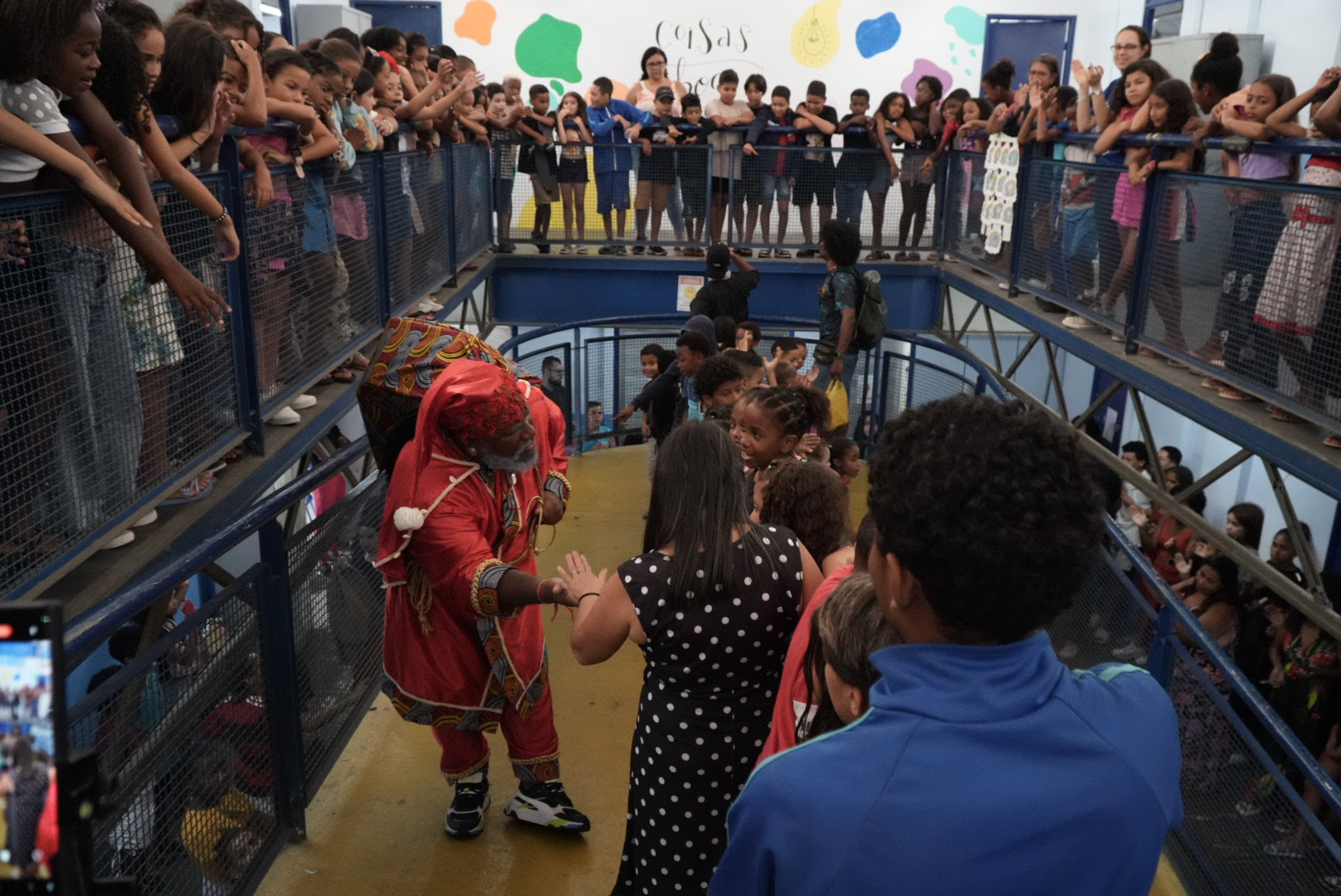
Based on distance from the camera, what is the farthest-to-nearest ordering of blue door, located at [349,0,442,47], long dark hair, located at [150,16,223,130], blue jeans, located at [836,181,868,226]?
1. blue door, located at [349,0,442,47]
2. blue jeans, located at [836,181,868,226]
3. long dark hair, located at [150,16,223,130]

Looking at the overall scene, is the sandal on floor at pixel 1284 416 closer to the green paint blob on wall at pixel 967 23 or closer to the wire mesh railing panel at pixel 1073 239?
the wire mesh railing panel at pixel 1073 239

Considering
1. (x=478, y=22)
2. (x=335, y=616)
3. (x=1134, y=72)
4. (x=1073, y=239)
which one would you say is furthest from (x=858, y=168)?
(x=335, y=616)

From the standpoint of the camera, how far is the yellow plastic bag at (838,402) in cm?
705

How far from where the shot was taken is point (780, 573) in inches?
99.3

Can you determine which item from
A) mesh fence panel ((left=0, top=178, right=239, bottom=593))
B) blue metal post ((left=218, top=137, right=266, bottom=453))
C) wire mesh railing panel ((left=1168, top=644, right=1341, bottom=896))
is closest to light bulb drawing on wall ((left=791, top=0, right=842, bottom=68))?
blue metal post ((left=218, top=137, right=266, bottom=453))

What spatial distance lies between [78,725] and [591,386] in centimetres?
759

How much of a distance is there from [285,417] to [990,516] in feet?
13.1

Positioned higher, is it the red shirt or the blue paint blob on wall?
the blue paint blob on wall

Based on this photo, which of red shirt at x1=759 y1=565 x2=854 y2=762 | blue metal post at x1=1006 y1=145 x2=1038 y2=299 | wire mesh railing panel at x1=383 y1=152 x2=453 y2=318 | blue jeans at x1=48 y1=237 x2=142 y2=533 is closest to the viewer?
red shirt at x1=759 y1=565 x2=854 y2=762

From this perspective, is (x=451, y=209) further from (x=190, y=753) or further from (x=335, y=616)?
(x=190, y=753)

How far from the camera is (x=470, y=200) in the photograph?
9469mm

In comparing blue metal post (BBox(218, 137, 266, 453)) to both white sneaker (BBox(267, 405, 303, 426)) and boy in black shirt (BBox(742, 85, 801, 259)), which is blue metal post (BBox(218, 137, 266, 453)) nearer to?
white sneaker (BBox(267, 405, 303, 426))

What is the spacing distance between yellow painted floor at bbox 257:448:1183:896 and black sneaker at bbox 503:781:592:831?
55 mm

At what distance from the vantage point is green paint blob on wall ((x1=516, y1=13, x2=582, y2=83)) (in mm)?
14164
